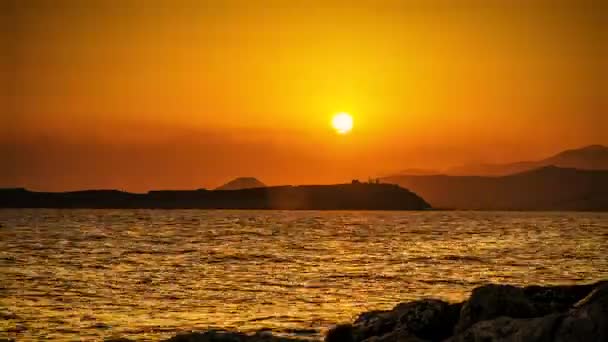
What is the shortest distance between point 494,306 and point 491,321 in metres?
1.65

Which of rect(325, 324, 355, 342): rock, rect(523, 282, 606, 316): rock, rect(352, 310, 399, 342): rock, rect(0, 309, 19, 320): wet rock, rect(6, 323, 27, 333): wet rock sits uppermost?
rect(523, 282, 606, 316): rock

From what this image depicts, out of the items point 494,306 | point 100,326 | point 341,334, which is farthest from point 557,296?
point 100,326

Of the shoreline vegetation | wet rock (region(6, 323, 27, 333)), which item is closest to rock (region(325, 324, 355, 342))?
the shoreline vegetation

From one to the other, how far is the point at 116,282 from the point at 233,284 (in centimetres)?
549

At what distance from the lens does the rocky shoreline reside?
14742 mm

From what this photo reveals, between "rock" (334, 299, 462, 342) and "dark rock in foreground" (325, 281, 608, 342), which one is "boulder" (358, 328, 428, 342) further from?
"rock" (334, 299, 462, 342)

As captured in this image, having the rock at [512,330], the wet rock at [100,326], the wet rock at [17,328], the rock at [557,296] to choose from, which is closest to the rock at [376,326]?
the rock at [512,330]

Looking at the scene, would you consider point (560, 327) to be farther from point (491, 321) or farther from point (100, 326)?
point (100, 326)

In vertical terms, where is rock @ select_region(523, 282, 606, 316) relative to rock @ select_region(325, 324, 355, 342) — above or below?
above

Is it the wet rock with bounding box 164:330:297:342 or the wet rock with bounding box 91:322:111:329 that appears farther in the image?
the wet rock with bounding box 91:322:111:329

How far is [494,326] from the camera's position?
51.8ft

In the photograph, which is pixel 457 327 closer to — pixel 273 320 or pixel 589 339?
pixel 589 339

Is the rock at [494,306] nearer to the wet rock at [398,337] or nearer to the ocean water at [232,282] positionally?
the wet rock at [398,337]

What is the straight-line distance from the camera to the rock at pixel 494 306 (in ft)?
57.5
